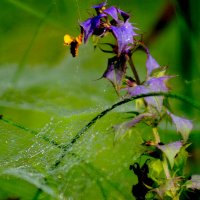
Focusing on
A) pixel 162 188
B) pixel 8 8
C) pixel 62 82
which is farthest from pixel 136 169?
pixel 8 8

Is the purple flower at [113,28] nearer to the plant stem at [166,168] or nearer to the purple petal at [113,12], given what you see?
the purple petal at [113,12]

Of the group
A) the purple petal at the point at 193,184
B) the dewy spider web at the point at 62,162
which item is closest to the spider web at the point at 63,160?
the dewy spider web at the point at 62,162

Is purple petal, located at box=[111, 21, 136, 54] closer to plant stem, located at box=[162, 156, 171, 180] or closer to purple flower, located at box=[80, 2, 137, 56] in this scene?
purple flower, located at box=[80, 2, 137, 56]

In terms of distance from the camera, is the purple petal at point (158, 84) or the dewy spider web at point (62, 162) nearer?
the purple petal at point (158, 84)

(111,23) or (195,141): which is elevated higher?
(111,23)

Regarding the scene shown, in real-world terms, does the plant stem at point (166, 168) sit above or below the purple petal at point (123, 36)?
below

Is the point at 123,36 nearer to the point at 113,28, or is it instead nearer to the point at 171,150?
the point at 113,28

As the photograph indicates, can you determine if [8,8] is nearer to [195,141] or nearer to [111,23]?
[195,141]
